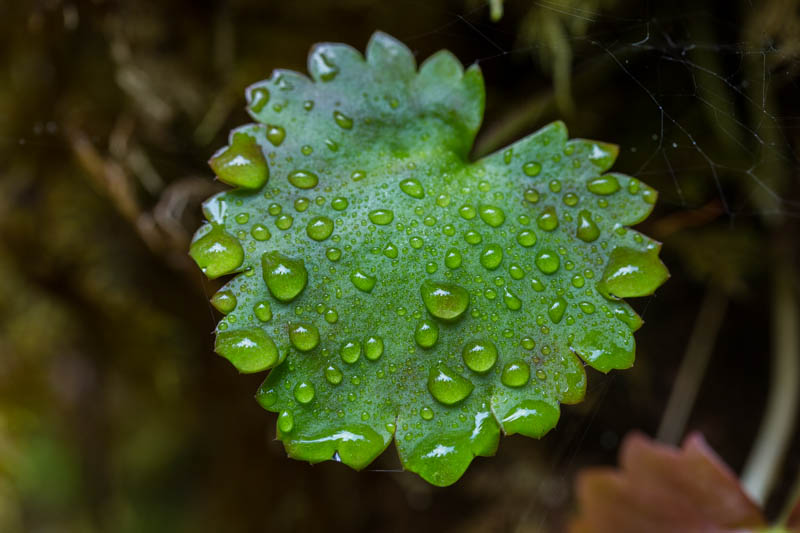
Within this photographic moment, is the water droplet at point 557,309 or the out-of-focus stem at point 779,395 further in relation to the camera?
the out-of-focus stem at point 779,395

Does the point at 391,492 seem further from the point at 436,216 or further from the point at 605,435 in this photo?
the point at 436,216

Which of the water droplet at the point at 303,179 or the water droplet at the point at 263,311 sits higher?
the water droplet at the point at 303,179

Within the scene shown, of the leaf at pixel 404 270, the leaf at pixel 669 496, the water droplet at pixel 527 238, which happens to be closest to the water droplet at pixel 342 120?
the leaf at pixel 404 270

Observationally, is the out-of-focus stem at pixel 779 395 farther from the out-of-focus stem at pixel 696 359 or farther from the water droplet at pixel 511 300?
the water droplet at pixel 511 300

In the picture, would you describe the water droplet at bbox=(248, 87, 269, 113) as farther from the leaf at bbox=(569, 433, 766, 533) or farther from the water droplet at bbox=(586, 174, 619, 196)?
the leaf at bbox=(569, 433, 766, 533)

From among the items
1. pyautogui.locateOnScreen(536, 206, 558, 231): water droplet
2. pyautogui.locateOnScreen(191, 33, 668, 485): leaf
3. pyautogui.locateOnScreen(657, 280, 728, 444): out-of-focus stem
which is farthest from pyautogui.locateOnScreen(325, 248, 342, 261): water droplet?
pyautogui.locateOnScreen(657, 280, 728, 444): out-of-focus stem

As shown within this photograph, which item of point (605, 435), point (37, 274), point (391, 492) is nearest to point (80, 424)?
point (37, 274)
